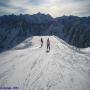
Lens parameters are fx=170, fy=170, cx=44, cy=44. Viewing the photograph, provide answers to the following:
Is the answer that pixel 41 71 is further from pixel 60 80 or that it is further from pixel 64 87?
pixel 64 87

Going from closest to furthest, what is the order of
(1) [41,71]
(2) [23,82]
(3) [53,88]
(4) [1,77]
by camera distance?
(3) [53,88] < (2) [23,82] < (4) [1,77] < (1) [41,71]

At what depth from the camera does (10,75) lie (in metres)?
15.9

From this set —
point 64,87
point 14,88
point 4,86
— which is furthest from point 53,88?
point 4,86

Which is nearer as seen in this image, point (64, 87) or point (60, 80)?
point (64, 87)

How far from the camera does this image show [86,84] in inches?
551

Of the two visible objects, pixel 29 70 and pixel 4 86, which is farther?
pixel 29 70

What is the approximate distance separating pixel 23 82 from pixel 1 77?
2.60 m

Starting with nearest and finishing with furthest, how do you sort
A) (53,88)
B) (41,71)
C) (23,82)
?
(53,88) → (23,82) → (41,71)

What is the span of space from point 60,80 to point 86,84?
7.12 ft

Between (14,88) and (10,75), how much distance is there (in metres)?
3.27

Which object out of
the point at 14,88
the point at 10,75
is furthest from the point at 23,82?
the point at 10,75

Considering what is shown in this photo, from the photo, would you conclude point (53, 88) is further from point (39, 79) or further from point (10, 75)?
point (10, 75)

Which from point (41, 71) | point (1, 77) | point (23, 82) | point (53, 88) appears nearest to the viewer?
point (53, 88)

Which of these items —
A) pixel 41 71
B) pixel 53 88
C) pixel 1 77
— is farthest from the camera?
pixel 41 71
